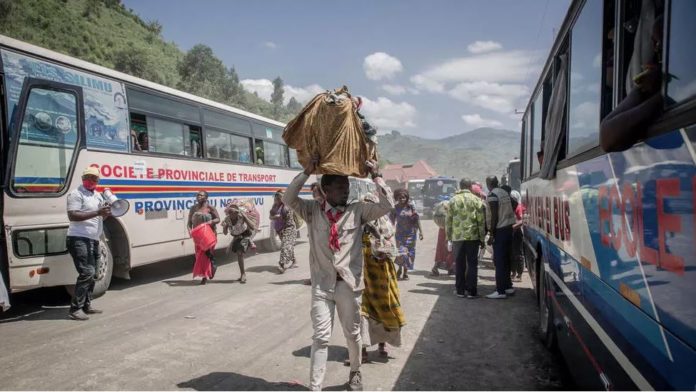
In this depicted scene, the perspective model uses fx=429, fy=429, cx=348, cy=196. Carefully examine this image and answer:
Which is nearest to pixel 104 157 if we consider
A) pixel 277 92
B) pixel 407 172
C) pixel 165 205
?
pixel 165 205

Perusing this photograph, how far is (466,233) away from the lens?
6801 mm

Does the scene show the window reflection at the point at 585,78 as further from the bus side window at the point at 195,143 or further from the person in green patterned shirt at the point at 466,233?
the bus side window at the point at 195,143

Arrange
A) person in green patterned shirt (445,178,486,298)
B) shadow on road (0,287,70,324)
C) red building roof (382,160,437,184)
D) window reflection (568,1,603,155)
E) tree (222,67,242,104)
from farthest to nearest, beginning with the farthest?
tree (222,67,242,104)
red building roof (382,160,437,184)
person in green patterned shirt (445,178,486,298)
shadow on road (0,287,70,324)
window reflection (568,1,603,155)

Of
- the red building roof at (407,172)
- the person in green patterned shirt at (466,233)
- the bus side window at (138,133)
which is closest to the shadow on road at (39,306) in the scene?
the bus side window at (138,133)

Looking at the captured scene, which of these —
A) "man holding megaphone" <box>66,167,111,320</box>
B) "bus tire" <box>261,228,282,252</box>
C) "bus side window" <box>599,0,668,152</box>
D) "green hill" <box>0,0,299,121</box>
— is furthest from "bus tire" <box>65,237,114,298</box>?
"green hill" <box>0,0,299,121</box>

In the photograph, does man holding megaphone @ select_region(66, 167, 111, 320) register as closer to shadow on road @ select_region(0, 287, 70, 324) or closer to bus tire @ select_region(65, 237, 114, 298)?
shadow on road @ select_region(0, 287, 70, 324)

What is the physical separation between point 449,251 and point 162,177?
596cm

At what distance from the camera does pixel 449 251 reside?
9039 millimetres

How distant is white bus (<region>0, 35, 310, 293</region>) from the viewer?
5.77 meters

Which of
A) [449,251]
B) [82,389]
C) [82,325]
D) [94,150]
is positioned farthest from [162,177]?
[449,251]

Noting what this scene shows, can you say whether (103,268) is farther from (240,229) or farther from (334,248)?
(334,248)

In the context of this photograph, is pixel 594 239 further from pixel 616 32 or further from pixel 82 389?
pixel 82 389

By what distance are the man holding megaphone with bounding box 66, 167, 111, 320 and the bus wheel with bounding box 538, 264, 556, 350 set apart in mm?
5447

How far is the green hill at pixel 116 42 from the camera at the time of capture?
42781 mm
